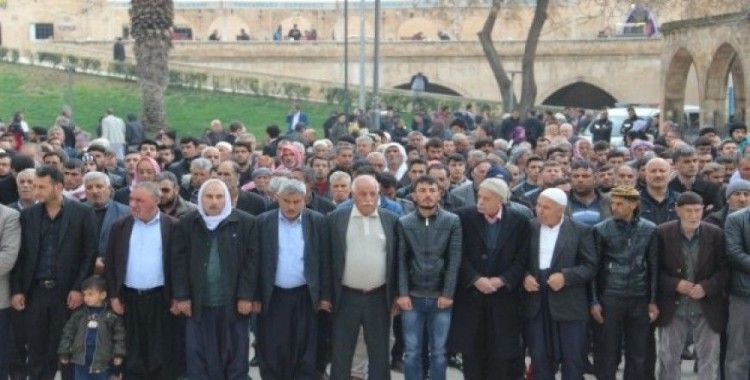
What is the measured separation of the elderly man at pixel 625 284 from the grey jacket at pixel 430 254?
1.06m

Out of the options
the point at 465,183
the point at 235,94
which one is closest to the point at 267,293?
the point at 465,183

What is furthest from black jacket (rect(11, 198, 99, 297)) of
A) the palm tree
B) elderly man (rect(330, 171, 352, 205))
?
the palm tree

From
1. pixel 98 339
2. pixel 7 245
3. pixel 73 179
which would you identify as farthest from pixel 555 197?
pixel 73 179

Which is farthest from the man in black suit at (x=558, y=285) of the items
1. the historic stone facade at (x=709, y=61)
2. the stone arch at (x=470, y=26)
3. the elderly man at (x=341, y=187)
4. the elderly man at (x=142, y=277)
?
the stone arch at (x=470, y=26)

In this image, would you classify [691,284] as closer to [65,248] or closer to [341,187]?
[341,187]

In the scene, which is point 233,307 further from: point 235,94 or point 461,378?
point 235,94

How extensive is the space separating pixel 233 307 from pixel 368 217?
1.20 m

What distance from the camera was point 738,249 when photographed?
10.8 meters

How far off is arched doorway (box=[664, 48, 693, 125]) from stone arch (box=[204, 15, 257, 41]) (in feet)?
103

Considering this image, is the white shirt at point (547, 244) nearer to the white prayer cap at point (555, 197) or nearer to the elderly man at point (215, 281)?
the white prayer cap at point (555, 197)

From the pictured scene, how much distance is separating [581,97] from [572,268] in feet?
151

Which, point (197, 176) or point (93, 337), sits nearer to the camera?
point (93, 337)

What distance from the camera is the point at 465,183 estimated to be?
45.5ft

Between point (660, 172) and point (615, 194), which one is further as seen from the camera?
point (660, 172)
